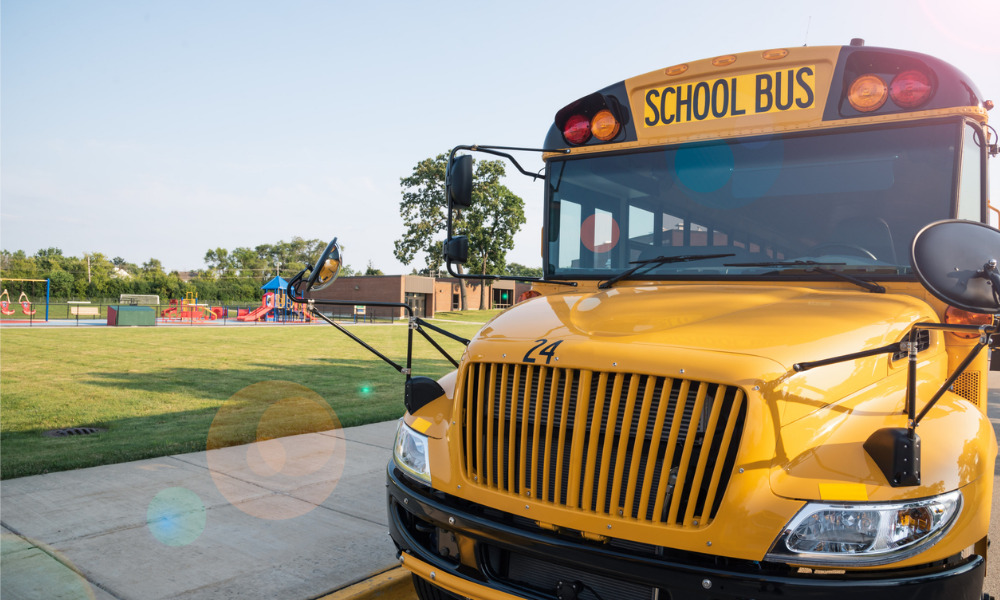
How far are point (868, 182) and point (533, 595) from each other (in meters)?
2.34

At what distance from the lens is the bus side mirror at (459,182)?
13.0 feet

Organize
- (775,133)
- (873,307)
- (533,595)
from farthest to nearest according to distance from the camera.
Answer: (775,133) → (873,307) → (533,595)

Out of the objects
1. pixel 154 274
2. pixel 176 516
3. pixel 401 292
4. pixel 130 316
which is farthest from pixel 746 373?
pixel 154 274

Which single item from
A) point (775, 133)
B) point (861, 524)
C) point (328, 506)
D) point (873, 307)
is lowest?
point (328, 506)

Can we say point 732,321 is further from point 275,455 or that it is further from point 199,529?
point 275,455

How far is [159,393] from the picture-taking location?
1026 centimetres

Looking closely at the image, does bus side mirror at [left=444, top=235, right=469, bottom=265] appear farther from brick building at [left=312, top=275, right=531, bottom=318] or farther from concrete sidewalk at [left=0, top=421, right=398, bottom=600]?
brick building at [left=312, top=275, right=531, bottom=318]

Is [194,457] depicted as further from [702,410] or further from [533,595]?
[702,410]

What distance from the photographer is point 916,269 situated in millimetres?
2160

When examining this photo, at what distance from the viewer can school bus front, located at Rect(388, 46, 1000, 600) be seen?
6.51ft

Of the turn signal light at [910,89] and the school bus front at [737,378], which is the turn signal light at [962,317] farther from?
the turn signal light at [910,89]

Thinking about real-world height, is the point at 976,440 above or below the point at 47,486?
above

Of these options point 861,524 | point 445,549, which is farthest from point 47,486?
point 861,524

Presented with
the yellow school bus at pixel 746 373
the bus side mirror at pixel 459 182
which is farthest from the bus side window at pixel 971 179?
the bus side mirror at pixel 459 182
